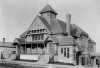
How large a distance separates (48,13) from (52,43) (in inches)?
419

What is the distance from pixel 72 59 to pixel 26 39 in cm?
1543

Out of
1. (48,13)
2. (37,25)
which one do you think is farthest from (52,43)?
(48,13)

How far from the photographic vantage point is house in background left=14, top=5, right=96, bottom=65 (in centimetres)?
3272

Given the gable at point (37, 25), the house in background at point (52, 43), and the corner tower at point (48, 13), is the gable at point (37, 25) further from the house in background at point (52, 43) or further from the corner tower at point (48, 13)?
the corner tower at point (48, 13)

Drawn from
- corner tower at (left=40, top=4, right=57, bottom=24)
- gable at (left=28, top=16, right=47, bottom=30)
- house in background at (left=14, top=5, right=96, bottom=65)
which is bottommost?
house in background at (left=14, top=5, right=96, bottom=65)

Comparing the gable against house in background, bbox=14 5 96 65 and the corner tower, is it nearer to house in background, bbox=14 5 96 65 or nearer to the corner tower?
house in background, bbox=14 5 96 65

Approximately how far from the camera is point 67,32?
3781cm

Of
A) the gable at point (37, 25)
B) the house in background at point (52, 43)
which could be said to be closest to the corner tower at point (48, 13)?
the house in background at point (52, 43)

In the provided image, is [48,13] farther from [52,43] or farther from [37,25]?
[52,43]

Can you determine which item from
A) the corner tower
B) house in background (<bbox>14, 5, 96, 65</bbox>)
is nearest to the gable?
house in background (<bbox>14, 5, 96, 65</bbox>)

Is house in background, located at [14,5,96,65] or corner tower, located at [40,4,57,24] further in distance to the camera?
corner tower, located at [40,4,57,24]

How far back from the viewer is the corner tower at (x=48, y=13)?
42.1 m

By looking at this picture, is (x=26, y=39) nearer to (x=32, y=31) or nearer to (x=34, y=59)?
(x=32, y=31)

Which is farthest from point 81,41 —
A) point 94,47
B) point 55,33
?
point 94,47
